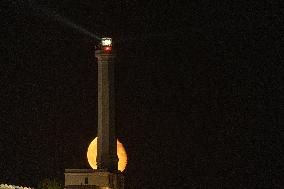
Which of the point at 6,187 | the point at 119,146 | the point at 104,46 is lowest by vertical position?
the point at 6,187

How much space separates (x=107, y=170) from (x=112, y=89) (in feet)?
33.4

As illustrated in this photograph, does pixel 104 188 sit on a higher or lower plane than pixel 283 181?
lower

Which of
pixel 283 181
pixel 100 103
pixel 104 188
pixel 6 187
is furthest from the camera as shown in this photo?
pixel 283 181

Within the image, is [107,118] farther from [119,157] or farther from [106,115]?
[119,157]

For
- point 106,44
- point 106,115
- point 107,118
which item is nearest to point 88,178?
point 107,118

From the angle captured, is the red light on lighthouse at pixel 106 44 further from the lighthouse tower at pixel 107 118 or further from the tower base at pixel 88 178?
the tower base at pixel 88 178

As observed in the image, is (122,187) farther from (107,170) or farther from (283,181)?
(283,181)

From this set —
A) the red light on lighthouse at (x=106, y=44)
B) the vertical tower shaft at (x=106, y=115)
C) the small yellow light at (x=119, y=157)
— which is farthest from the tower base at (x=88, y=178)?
the red light on lighthouse at (x=106, y=44)

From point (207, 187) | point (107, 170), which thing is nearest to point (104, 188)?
point (107, 170)

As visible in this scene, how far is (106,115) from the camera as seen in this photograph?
11981 centimetres

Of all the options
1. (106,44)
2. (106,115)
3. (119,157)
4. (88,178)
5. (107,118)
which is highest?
(106,44)

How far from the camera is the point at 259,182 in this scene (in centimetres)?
16262

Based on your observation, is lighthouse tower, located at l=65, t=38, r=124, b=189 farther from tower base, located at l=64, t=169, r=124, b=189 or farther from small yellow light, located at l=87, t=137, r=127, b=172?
tower base, located at l=64, t=169, r=124, b=189

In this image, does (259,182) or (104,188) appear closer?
(104,188)
